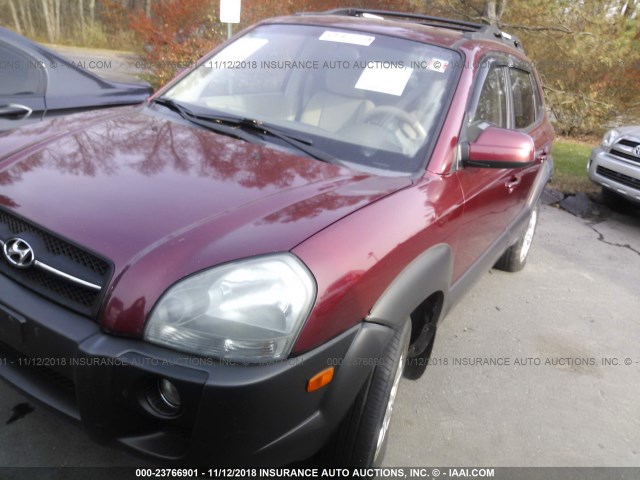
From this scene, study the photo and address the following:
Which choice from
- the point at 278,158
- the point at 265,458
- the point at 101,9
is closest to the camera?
the point at 265,458

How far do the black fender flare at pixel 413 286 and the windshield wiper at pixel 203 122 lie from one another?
3.08 ft

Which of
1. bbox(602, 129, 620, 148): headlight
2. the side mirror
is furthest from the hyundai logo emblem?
bbox(602, 129, 620, 148): headlight

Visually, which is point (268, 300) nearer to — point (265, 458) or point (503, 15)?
point (265, 458)

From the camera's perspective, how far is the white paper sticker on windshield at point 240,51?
317 centimetres

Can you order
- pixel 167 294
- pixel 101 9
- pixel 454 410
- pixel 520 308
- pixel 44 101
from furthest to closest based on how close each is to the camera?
pixel 101 9, pixel 520 308, pixel 44 101, pixel 454 410, pixel 167 294

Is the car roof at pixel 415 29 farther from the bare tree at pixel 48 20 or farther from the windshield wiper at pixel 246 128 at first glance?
the bare tree at pixel 48 20

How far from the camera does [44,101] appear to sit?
12.2 feet

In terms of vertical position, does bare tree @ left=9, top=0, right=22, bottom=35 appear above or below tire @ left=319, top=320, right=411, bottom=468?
below

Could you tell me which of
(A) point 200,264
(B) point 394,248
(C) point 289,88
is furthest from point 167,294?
(C) point 289,88

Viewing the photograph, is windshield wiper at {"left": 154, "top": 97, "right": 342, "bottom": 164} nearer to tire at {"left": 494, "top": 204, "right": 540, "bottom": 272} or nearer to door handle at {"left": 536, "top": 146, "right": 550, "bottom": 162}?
door handle at {"left": 536, "top": 146, "right": 550, "bottom": 162}

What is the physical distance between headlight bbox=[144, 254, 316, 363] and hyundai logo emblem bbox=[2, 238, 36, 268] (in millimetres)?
502

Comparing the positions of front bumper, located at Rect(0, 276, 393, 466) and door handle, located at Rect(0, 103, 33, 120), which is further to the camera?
door handle, located at Rect(0, 103, 33, 120)

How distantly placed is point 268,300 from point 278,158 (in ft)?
2.83

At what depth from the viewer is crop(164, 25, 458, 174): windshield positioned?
8.17ft
